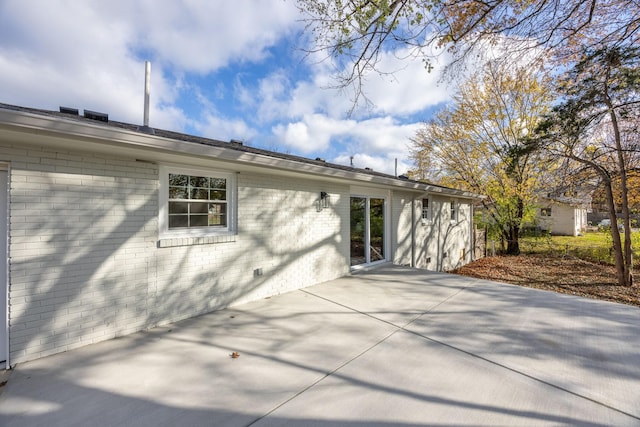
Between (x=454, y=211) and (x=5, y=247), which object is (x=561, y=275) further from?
(x=5, y=247)

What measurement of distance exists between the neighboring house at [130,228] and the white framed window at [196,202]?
0.02 m

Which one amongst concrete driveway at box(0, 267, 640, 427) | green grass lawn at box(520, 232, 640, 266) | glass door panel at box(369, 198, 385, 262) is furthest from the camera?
green grass lawn at box(520, 232, 640, 266)

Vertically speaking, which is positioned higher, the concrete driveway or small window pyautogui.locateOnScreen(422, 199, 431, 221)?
small window pyautogui.locateOnScreen(422, 199, 431, 221)

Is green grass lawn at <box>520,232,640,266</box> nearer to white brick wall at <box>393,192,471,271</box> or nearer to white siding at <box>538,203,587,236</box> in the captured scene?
white brick wall at <box>393,192,471,271</box>

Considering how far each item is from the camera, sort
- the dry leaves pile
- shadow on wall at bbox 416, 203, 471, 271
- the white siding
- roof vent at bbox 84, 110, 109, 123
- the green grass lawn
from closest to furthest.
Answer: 1. roof vent at bbox 84, 110, 109, 123
2. the dry leaves pile
3. shadow on wall at bbox 416, 203, 471, 271
4. the green grass lawn
5. the white siding

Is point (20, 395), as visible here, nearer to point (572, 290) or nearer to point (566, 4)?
Answer: point (566, 4)

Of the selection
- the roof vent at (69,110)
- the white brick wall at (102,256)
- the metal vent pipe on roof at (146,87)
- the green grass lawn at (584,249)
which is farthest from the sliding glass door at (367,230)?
the green grass lawn at (584,249)

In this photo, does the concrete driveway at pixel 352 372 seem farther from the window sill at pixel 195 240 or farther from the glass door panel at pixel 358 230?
the glass door panel at pixel 358 230

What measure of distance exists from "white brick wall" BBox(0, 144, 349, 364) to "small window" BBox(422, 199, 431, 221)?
702 centimetres

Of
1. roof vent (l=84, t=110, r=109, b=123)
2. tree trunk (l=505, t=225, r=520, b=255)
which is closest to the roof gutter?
roof vent (l=84, t=110, r=109, b=123)

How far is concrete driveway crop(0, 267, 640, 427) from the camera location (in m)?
2.26

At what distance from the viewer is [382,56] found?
16.5 feet

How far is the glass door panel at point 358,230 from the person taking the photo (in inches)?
309

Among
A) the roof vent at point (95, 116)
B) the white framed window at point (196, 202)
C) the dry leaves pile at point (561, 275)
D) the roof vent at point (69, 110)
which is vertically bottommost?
the dry leaves pile at point (561, 275)
